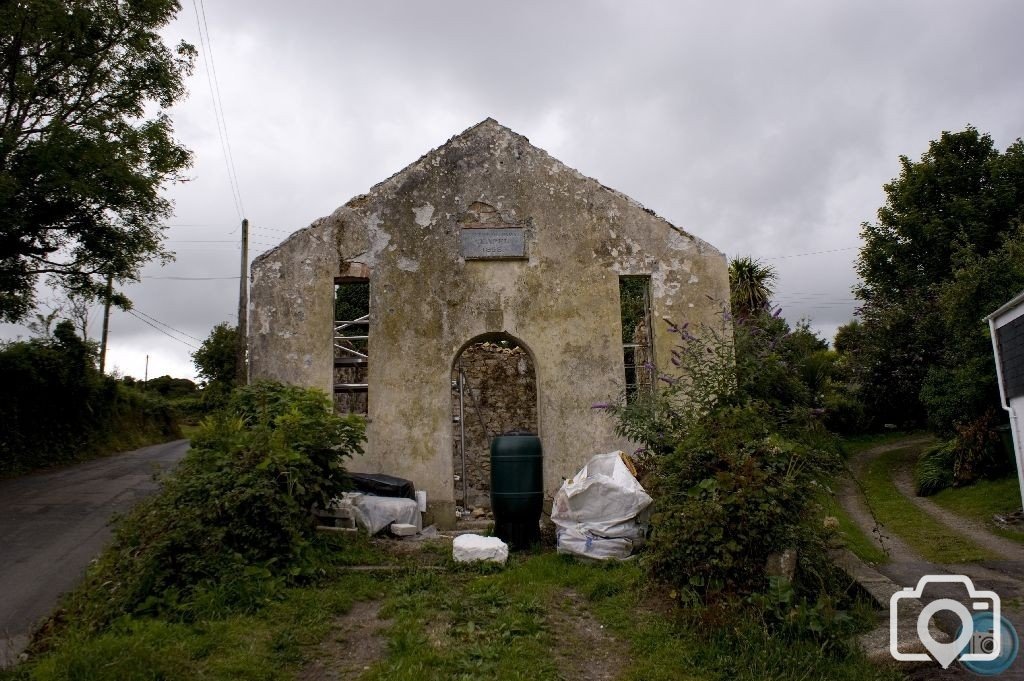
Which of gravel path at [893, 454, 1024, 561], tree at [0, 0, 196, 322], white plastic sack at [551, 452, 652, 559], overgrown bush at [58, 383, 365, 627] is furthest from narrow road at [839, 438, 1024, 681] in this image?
tree at [0, 0, 196, 322]

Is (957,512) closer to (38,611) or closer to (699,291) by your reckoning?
(699,291)

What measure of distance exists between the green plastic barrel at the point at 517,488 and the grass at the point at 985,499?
333 inches

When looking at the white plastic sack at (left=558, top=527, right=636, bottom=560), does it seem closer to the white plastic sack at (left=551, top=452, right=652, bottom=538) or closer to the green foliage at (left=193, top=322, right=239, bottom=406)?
the white plastic sack at (left=551, top=452, right=652, bottom=538)

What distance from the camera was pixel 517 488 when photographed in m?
8.23

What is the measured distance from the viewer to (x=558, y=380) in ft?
33.9

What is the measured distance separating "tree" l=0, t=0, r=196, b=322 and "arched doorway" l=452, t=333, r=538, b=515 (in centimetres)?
719

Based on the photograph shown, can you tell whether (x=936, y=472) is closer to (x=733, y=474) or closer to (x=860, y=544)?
(x=860, y=544)

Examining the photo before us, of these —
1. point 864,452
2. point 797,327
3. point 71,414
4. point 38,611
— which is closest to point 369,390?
point 38,611

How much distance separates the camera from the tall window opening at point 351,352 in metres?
10.8

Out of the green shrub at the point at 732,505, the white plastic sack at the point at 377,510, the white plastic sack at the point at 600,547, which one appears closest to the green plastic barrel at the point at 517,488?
the white plastic sack at the point at 600,547

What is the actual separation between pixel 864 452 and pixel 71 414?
23.4 metres

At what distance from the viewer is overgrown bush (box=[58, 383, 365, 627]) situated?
19.6ft

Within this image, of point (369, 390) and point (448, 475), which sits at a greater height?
point (369, 390)

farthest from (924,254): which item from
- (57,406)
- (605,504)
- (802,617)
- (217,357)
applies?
(217,357)
